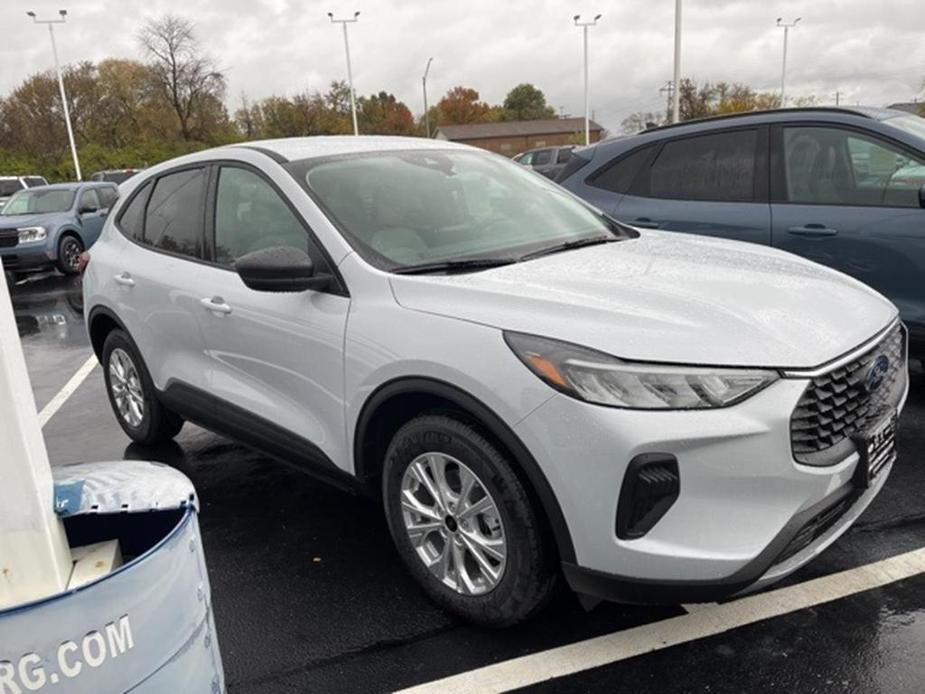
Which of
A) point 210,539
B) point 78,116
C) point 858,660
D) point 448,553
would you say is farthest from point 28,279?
point 78,116

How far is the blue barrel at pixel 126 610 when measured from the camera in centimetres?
141

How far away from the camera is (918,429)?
423 centimetres

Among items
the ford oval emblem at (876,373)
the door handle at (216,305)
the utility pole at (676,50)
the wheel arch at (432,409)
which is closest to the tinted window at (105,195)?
the door handle at (216,305)

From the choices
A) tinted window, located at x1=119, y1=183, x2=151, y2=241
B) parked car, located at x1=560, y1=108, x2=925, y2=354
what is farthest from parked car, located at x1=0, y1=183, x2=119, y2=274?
parked car, located at x1=560, y1=108, x2=925, y2=354

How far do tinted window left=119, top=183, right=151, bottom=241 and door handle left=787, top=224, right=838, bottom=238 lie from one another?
3.85 meters

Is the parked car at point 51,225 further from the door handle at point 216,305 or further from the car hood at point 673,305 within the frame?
the car hood at point 673,305

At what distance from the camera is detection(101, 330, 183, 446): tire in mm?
4332

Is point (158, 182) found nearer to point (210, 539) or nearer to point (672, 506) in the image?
point (210, 539)

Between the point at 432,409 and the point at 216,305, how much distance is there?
53.5 inches

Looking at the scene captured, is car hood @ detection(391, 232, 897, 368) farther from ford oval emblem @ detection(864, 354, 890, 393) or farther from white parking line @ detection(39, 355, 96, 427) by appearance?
white parking line @ detection(39, 355, 96, 427)

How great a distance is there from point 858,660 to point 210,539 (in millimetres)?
2644

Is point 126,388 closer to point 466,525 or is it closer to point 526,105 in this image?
point 466,525

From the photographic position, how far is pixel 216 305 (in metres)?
3.46

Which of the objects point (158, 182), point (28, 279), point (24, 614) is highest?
point (158, 182)
